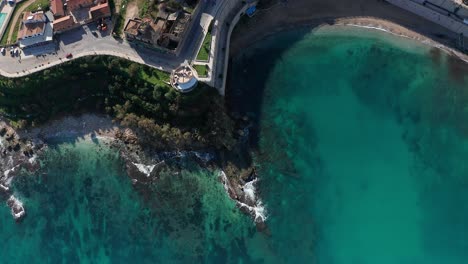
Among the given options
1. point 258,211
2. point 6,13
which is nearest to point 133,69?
point 6,13

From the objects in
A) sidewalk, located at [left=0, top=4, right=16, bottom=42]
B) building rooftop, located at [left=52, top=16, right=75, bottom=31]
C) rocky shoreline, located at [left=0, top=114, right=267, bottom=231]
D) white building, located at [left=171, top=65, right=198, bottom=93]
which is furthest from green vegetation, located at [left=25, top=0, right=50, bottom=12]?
white building, located at [left=171, top=65, right=198, bottom=93]

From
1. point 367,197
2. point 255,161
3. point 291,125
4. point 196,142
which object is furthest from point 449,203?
point 196,142

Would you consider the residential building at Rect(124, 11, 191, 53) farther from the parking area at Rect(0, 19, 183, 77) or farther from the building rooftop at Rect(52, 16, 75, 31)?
the building rooftop at Rect(52, 16, 75, 31)

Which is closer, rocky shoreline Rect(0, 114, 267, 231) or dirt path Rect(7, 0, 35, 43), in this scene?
rocky shoreline Rect(0, 114, 267, 231)

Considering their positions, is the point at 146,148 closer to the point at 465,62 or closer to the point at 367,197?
the point at 367,197

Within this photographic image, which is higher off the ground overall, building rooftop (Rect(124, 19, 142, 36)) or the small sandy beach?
the small sandy beach

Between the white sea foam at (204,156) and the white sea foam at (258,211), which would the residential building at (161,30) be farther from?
the white sea foam at (258,211)

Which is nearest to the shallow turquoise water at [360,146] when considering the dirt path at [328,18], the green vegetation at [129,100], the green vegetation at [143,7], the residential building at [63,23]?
the dirt path at [328,18]
